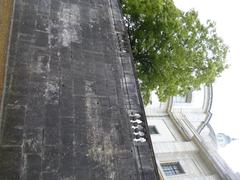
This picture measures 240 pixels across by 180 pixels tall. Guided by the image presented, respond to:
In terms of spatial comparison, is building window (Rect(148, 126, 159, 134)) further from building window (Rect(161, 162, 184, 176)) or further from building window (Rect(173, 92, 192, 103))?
building window (Rect(173, 92, 192, 103))

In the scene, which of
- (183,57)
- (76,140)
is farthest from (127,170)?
(183,57)

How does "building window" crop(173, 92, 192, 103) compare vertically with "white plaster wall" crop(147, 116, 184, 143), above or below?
above

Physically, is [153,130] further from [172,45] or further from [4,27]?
[4,27]

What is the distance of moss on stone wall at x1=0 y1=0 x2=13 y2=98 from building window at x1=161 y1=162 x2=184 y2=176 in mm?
14782

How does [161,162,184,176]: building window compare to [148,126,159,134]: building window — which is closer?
[161,162,184,176]: building window

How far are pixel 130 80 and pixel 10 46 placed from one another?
161 inches

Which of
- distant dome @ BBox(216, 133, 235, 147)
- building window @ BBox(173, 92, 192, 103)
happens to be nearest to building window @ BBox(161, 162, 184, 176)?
building window @ BBox(173, 92, 192, 103)

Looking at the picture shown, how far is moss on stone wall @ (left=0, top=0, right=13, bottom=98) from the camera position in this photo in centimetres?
795

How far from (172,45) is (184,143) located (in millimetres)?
8918

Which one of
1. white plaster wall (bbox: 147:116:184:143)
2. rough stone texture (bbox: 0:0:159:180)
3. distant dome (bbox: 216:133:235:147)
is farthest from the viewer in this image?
distant dome (bbox: 216:133:235:147)

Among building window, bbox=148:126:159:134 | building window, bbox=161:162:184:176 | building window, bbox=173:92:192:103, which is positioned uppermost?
building window, bbox=173:92:192:103

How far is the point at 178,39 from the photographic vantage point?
53.8 ft

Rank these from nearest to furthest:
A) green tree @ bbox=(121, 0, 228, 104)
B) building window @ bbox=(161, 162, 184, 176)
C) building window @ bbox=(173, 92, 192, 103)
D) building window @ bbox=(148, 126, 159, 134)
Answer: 1. green tree @ bbox=(121, 0, 228, 104)
2. building window @ bbox=(161, 162, 184, 176)
3. building window @ bbox=(148, 126, 159, 134)
4. building window @ bbox=(173, 92, 192, 103)

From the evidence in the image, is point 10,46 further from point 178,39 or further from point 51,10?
point 178,39
